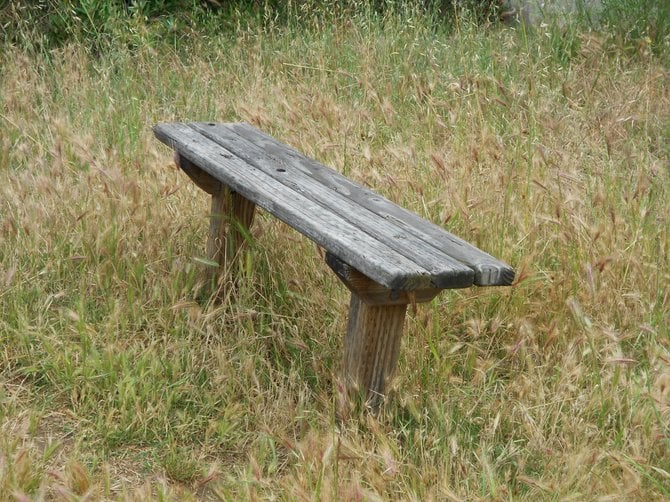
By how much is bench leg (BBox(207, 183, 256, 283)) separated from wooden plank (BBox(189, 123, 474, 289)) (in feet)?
0.64

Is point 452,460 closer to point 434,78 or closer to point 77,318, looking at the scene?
point 77,318

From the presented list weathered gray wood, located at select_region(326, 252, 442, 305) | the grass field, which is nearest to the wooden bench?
weathered gray wood, located at select_region(326, 252, 442, 305)

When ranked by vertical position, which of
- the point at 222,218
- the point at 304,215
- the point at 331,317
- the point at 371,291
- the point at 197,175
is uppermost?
the point at 304,215

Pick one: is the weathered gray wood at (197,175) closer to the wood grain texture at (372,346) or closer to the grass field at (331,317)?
the grass field at (331,317)

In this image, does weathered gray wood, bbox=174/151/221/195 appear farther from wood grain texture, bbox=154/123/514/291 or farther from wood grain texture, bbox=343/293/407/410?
wood grain texture, bbox=343/293/407/410

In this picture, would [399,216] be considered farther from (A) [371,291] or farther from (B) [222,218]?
(B) [222,218]

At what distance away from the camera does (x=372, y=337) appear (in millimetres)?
2783

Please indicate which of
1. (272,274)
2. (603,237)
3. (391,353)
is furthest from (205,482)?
(603,237)

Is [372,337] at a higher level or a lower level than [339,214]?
lower

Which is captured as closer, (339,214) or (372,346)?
(372,346)

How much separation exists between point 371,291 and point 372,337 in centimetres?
16

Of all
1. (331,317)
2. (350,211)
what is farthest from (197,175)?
(350,211)

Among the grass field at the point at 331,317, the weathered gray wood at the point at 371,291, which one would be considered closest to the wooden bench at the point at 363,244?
the weathered gray wood at the point at 371,291

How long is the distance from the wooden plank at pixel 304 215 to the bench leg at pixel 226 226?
0.21 metres
